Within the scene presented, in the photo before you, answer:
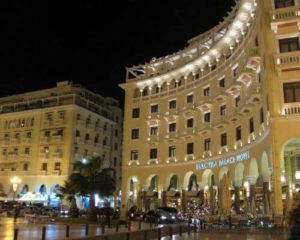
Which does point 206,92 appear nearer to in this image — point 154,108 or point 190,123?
point 190,123

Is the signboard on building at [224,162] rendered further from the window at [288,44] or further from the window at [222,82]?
the window at [288,44]

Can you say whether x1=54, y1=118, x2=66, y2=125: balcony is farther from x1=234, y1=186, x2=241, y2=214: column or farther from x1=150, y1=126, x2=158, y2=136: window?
x1=234, y1=186, x2=241, y2=214: column

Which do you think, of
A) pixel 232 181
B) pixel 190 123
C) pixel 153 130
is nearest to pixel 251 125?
pixel 232 181

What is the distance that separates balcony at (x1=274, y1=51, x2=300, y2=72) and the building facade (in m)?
45.6

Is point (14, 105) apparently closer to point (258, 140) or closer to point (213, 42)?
point (213, 42)

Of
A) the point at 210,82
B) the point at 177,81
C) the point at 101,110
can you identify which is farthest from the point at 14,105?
the point at 210,82

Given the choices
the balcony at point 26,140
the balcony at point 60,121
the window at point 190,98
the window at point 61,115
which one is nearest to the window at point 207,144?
the window at point 190,98

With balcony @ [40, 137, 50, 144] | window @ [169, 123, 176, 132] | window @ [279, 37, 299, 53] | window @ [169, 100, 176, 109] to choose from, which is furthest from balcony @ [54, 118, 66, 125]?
window @ [279, 37, 299, 53]

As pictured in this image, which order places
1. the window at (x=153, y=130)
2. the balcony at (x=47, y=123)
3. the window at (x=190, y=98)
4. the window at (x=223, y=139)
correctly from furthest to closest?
the balcony at (x=47, y=123) < the window at (x=153, y=130) < the window at (x=190, y=98) < the window at (x=223, y=139)

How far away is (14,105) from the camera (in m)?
78.1

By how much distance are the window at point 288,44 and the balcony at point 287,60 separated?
4.93 ft

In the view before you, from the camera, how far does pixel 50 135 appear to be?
71125 millimetres

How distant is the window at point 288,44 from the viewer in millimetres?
31156

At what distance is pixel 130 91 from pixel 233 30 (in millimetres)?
21092
